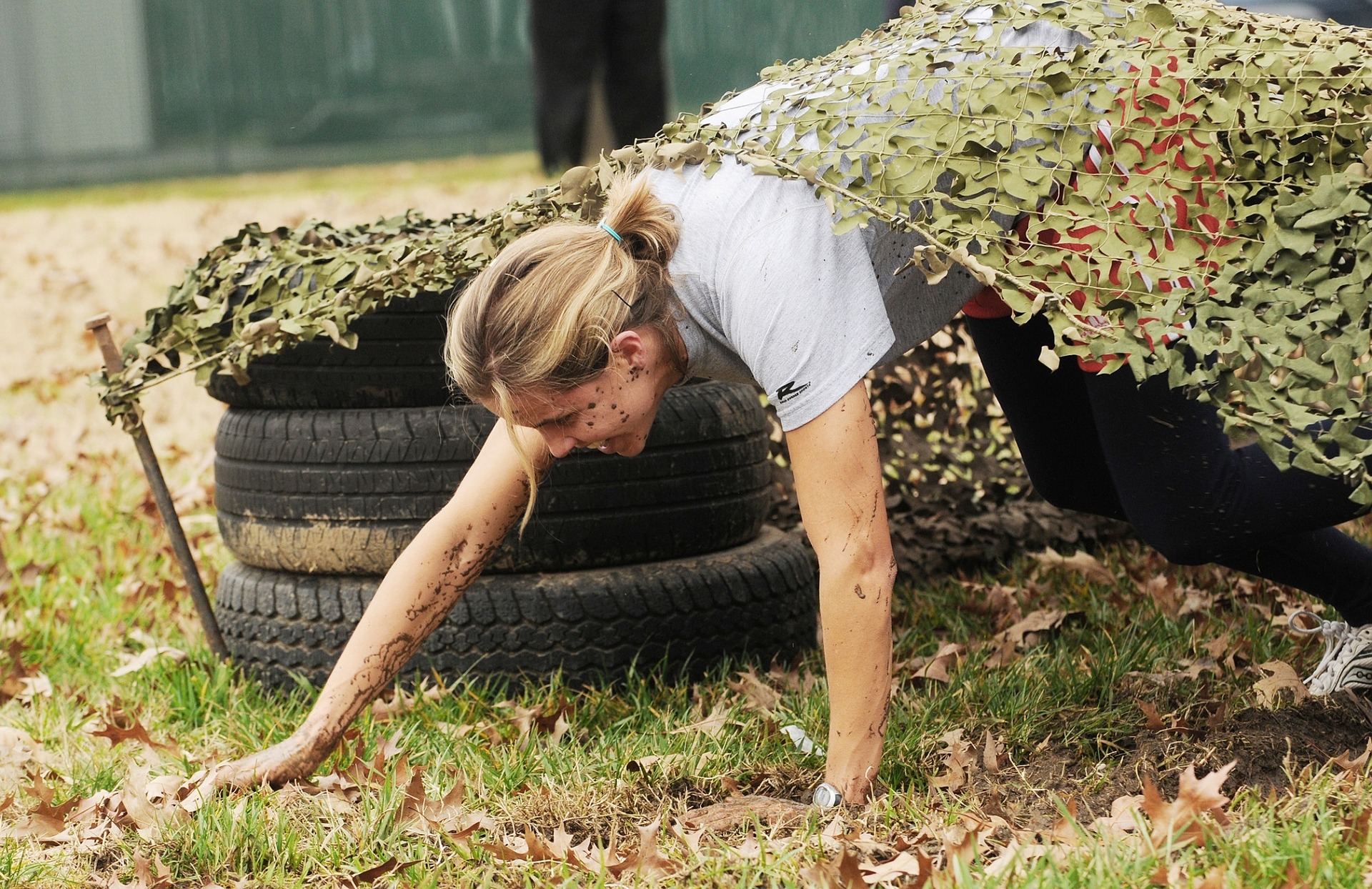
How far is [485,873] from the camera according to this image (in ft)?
7.89

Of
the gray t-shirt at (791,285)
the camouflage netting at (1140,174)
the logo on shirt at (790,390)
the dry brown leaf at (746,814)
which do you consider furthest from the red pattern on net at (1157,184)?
the dry brown leaf at (746,814)

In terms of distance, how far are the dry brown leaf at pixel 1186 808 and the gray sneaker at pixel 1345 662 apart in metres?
0.66

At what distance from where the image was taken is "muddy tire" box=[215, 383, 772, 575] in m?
3.34

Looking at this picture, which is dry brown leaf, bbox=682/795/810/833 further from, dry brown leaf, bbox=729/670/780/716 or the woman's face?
the woman's face

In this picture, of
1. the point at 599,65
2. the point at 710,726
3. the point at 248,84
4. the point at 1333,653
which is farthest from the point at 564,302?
the point at 248,84

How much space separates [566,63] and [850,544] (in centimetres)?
585

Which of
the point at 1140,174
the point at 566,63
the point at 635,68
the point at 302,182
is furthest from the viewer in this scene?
the point at 302,182

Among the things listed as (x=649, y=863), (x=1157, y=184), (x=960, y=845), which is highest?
(x=1157, y=184)

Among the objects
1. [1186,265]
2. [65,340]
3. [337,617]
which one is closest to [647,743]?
[337,617]

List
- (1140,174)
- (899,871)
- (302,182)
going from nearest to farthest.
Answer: (899,871) < (1140,174) < (302,182)

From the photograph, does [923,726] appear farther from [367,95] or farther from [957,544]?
[367,95]

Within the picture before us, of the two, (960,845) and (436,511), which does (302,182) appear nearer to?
(436,511)

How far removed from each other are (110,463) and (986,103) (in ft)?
13.7

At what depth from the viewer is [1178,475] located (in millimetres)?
2625
